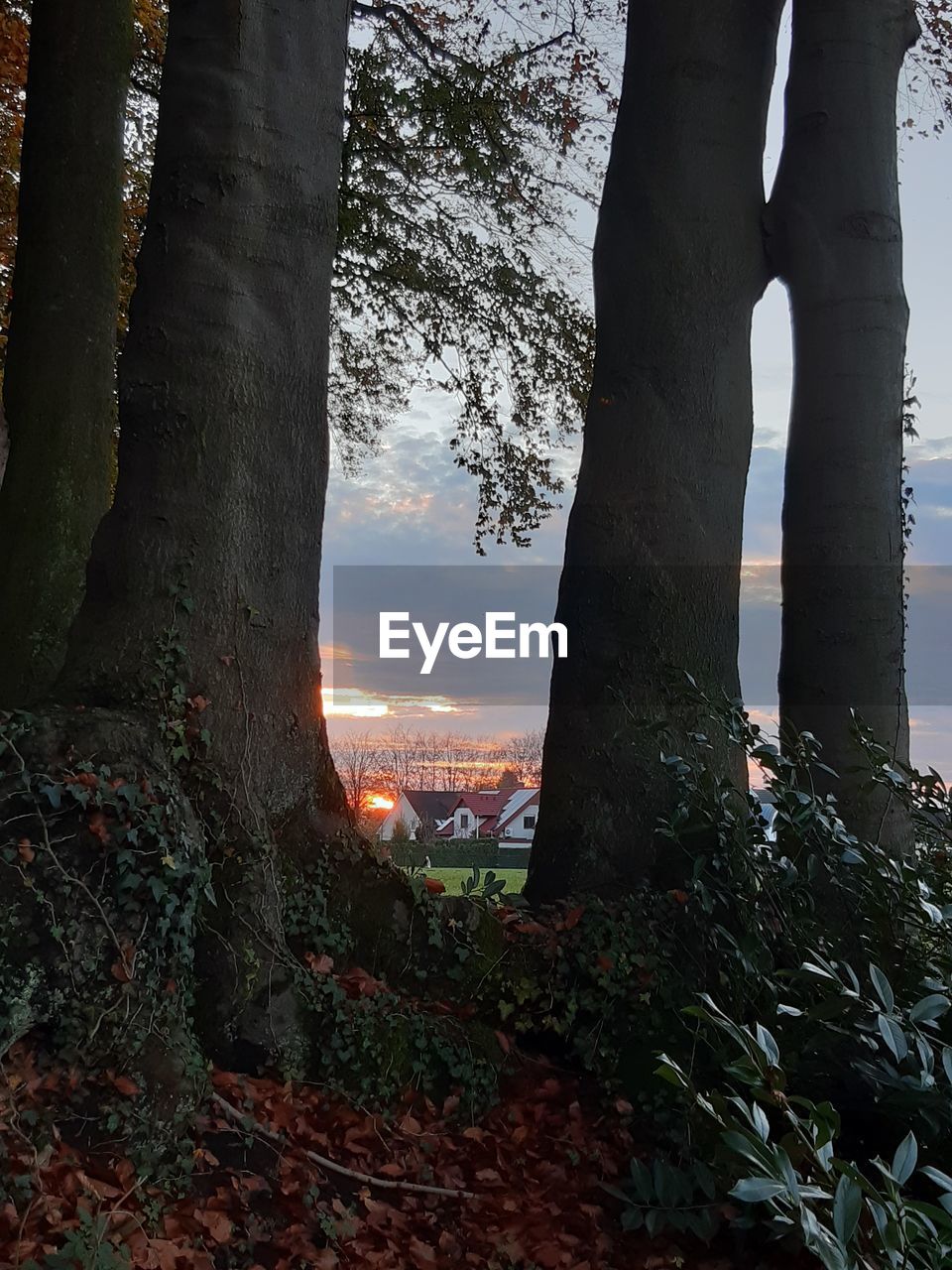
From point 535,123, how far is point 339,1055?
963cm

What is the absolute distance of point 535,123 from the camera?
1099cm

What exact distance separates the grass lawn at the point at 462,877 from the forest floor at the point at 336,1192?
97 cm

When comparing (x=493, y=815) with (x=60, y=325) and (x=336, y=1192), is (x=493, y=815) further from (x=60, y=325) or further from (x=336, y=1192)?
(x=336, y=1192)

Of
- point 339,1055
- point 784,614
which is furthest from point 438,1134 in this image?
point 784,614

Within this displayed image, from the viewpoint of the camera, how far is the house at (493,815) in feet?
61.7

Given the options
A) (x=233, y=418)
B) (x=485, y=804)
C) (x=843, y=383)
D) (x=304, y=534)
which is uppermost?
(x=843, y=383)

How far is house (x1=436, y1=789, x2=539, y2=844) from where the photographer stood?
61.7 ft

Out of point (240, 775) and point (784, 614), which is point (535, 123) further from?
point (240, 775)

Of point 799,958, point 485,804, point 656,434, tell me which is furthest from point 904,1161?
point 485,804

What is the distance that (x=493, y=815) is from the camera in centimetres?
2323

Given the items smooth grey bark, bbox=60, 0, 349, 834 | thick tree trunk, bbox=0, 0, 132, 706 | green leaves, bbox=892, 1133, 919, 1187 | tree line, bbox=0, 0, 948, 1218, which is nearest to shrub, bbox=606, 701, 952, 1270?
tree line, bbox=0, 0, 948, 1218

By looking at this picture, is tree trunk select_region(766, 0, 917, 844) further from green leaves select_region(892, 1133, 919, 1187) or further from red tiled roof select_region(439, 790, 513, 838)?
red tiled roof select_region(439, 790, 513, 838)

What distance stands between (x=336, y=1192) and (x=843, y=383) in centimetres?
473

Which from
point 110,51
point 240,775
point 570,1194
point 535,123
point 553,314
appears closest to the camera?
point 570,1194
